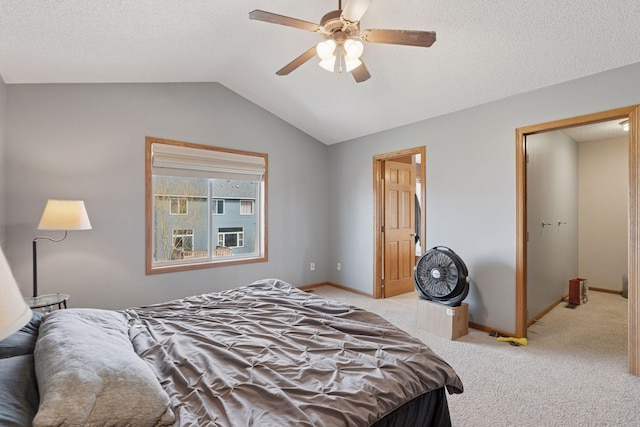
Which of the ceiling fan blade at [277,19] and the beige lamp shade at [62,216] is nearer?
the ceiling fan blade at [277,19]

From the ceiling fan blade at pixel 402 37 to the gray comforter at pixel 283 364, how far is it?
1810mm

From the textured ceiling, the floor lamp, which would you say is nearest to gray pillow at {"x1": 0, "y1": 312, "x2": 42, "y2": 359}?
the floor lamp

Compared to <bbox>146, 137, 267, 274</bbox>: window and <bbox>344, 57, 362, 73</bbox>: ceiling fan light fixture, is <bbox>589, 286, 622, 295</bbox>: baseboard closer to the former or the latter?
<bbox>146, 137, 267, 274</bbox>: window

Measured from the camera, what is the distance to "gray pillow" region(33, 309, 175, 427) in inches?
36.3

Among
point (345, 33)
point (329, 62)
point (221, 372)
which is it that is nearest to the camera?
point (221, 372)

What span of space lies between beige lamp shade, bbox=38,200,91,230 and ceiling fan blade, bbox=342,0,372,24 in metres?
2.68

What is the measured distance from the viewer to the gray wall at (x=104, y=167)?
2990 mm

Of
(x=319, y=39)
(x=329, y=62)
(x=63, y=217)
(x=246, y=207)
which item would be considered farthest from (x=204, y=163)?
(x=329, y=62)

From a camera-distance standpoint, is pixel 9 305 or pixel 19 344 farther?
pixel 19 344

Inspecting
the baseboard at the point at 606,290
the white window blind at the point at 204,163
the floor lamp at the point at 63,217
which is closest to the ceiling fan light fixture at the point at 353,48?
the white window blind at the point at 204,163

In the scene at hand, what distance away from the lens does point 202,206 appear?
4180 millimetres

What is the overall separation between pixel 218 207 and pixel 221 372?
3247 mm

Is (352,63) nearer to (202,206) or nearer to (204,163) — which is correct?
(204,163)

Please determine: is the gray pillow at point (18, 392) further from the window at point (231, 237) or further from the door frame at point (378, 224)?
the door frame at point (378, 224)
